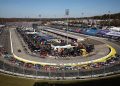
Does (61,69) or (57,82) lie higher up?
(61,69)

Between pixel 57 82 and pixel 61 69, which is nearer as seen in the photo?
pixel 57 82

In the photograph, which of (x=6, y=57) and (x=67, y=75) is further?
(x=6, y=57)

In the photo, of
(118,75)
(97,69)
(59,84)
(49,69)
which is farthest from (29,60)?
(118,75)

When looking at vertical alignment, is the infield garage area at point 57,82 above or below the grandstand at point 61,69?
below

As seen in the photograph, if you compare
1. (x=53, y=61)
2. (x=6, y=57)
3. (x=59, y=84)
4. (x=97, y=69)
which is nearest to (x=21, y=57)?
(x=6, y=57)

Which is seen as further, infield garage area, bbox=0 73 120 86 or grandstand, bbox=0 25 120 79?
grandstand, bbox=0 25 120 79

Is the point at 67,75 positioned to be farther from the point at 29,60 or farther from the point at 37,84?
the point at 29,60

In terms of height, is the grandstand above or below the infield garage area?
above

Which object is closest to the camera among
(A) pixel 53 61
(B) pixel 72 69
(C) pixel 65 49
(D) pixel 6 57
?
(B) pixel 72 69

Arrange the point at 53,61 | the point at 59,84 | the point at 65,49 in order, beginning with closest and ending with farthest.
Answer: the point at 59,84, the point at 53,61, the point at 65,49

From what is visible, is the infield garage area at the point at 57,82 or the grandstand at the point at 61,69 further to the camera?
the grandstand at the point at 61,69
